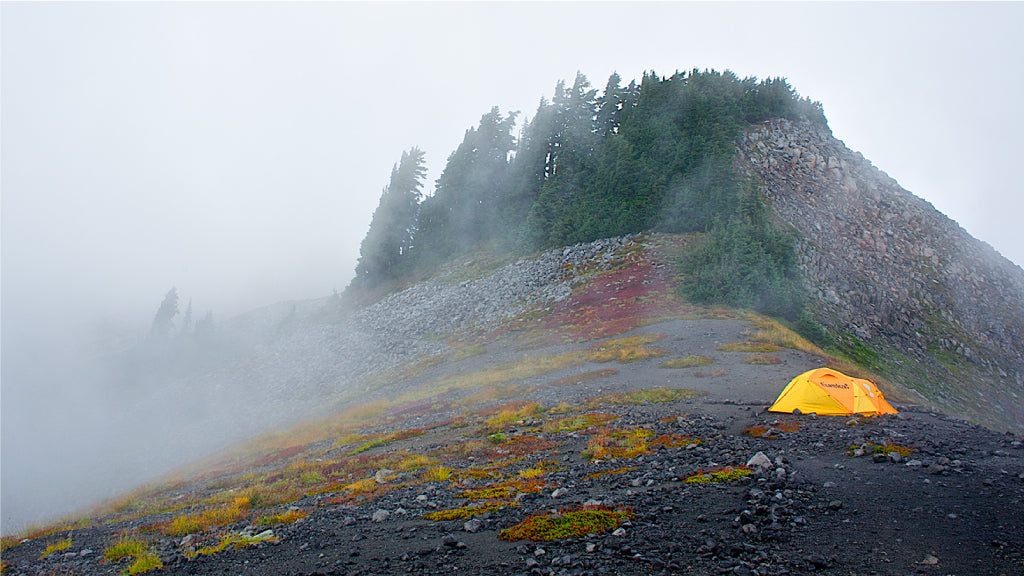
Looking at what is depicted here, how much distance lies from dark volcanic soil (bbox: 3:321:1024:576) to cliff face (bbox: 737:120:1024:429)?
2857 cm

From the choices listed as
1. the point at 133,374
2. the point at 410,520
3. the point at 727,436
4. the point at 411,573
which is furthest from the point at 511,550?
the point at 133,374

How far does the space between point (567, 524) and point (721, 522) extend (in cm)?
222

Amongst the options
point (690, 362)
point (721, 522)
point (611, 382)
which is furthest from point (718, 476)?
point (690, 362)

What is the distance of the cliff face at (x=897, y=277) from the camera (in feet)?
123

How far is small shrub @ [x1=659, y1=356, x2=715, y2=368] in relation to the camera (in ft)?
84.1

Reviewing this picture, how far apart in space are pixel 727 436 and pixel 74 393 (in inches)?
3980

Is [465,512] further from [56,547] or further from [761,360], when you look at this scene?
[761,360]

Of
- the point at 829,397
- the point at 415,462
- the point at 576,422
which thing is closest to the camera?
the point at 415,462

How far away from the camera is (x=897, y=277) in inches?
1868

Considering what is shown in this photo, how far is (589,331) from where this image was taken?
1441 inches

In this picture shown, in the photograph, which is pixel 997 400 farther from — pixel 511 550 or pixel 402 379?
pixel 511 550

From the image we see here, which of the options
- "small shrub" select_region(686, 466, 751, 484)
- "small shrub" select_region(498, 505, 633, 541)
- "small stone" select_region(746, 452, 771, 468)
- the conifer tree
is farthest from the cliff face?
the conifer tree

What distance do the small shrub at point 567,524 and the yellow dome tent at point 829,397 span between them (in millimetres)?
10609

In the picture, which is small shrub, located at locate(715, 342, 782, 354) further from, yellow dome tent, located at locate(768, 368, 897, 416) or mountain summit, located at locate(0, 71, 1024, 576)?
yellow dome tent, located at locate(768, 368, 897, 416)
